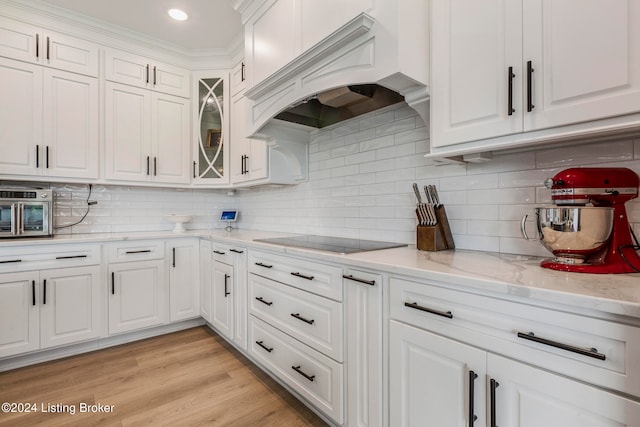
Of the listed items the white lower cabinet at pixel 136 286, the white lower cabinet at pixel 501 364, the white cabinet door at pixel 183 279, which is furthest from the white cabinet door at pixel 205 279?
the white lower cabinet at pixel 501 364

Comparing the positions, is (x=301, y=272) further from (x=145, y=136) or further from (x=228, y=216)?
(x=145, y=136)

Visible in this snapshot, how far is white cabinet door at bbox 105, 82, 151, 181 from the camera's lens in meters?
2.75

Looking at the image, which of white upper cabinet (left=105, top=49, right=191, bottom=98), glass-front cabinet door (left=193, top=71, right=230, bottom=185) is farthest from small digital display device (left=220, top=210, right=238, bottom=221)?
white upper cabinet (left=105, top=49, right=191, bottom=98)

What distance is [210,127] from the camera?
324 centimetres

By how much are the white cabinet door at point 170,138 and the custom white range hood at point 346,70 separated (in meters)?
1.20

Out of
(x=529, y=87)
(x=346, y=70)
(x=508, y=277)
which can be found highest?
(x=346, y=70)

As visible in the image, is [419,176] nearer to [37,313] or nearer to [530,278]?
[530,278]

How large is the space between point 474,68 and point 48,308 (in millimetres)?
3123

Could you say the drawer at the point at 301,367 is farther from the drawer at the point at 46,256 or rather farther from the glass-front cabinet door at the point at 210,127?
the glass-front cabinet door at the point at 210,127

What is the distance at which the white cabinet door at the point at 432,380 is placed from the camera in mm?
966

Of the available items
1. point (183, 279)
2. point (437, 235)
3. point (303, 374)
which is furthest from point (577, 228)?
point (183, 279)

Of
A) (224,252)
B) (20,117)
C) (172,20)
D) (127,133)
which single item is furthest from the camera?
(127,133)

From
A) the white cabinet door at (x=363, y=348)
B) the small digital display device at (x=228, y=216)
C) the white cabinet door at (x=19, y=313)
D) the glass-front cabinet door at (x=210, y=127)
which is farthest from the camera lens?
the small digital display device at (x=228, y=216)

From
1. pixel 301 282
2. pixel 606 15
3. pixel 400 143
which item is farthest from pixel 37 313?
pixel 606 15
